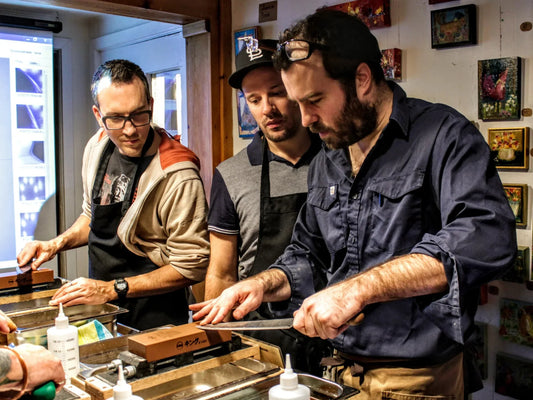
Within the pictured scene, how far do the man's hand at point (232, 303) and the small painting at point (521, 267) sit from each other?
0.95 m

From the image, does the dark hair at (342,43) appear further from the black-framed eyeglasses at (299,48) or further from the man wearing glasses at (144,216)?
the man wearing glasses at (144,216)

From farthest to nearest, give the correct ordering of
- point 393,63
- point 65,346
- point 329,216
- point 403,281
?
point 393,63
point 329,216
point 65,346
point 403,281

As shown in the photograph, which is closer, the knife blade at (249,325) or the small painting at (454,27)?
the knife blade at (249,325)

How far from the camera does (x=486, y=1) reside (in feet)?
7.06

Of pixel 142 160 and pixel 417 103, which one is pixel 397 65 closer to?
pixel 417 103

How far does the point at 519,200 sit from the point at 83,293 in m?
1.55

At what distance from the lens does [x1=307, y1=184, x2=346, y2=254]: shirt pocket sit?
1707 mm

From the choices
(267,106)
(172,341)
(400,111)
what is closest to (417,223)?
(400,111)


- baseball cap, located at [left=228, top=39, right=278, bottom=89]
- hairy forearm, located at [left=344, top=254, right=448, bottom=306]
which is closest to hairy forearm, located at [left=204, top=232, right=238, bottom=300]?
baseball cap, located at [left=228, top=39, right=278, bottom=89]

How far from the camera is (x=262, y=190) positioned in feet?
7.23

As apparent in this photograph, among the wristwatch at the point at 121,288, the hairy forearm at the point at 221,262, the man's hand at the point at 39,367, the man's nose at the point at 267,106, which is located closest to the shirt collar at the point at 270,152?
the man's nose at the point at 267,106

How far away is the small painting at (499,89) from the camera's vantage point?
2.07m

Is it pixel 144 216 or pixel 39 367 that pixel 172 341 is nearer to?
pixel 39 367

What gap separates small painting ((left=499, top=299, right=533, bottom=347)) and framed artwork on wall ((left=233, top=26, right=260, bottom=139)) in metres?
1.55
